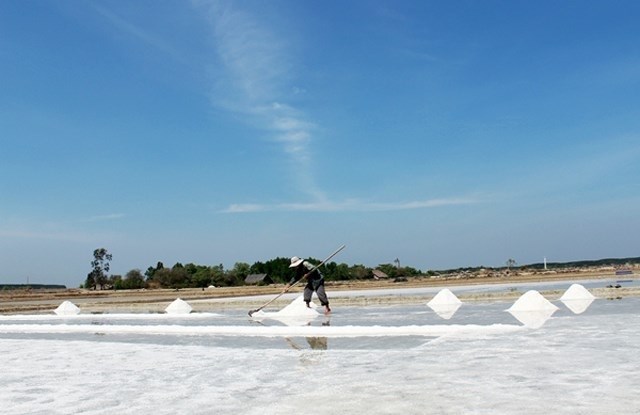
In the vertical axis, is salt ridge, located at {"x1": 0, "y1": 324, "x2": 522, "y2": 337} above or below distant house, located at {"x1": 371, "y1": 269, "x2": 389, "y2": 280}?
below

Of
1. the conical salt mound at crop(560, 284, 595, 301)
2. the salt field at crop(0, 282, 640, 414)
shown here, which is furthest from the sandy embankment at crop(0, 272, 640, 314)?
the salt field at crop(0, 282, 640, 414)

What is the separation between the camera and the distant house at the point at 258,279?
2717 inches

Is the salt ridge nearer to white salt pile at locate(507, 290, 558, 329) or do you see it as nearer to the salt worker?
white salt pile at locate(507, 290, 558, 329)

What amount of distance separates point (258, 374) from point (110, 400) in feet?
4.80

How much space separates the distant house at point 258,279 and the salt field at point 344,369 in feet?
193

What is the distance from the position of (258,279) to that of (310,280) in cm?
5773

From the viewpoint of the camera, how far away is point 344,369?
5.64m

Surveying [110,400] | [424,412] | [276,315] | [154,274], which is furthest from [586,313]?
[154,274]

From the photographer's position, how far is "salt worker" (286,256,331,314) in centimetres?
1289

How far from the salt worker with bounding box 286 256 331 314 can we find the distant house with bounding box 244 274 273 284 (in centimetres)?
5577

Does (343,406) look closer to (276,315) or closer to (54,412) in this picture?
(54,412)

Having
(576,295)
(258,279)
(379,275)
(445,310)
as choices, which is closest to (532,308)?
(445,310)

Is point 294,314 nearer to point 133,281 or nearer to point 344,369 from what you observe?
point 344,369

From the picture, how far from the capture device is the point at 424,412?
3.75 m
